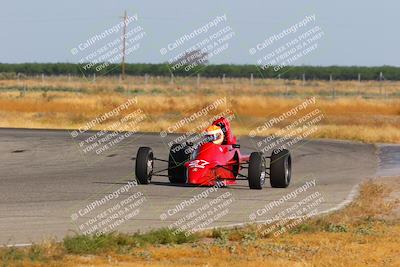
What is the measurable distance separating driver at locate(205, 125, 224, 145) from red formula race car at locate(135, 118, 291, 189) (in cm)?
10

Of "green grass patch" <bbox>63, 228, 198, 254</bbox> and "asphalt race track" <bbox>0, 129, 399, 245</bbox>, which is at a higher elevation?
"green grass patch" <bbox>63, 228, 198, 254</bbox>

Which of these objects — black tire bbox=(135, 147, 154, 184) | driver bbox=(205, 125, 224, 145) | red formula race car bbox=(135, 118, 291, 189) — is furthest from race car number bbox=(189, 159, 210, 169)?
black tire bbox=(135, 147, 154, 184)

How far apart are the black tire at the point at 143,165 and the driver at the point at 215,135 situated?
1.33m

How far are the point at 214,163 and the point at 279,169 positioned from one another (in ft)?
5.09

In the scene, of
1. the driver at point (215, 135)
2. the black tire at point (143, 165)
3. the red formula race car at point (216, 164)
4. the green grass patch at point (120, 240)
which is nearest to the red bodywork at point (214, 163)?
the red formula race car at point (216, 164)

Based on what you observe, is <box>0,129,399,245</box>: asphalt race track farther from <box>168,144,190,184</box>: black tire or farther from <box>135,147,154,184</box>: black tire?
<box>168,144,190,184</box>: black tire

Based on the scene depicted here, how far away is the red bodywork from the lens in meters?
22.2

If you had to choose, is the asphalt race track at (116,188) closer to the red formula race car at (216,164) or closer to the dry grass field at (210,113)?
the red formula race car at (216,164)

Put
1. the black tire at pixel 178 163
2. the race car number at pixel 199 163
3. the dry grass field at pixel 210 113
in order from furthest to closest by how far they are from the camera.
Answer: the dry grass field at pixel 210 113 < the black tire at pixel 178 163 < the race car number at pixel 199 163

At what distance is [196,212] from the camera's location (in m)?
18.3

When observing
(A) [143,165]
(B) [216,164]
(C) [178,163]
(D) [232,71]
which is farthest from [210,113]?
(D) [232,71]

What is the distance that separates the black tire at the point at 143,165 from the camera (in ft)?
74.7

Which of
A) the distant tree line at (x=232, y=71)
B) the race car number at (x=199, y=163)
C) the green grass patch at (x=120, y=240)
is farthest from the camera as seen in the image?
the distant tree line at (x=232, y=71)

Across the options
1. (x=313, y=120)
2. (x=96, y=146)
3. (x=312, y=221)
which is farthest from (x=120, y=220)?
(x=313, y=120)
